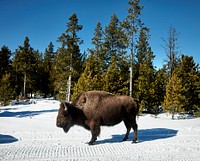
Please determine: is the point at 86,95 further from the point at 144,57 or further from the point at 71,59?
the point at 71,59

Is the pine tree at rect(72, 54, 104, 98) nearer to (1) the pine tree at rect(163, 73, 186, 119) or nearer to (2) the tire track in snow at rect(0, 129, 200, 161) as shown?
(1) the pine tree at rect(163, 73, 186, 119)

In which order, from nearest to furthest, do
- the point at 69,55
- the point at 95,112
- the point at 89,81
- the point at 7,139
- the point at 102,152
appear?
1. the point at 102,152
2. the point at 95,112
3. the point at 7,139
4. the point at 89,81
5. the point at 69,55

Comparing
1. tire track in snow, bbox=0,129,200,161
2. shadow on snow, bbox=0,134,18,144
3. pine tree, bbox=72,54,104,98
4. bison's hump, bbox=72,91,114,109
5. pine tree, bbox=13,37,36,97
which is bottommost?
shadow on snow, bbox=0,134,18,144

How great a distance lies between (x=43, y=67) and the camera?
61.2 metres

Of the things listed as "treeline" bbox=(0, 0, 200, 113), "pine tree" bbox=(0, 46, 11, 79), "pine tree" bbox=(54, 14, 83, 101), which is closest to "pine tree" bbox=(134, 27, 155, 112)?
"treeline" bbox=(0, 0, 200, 113)

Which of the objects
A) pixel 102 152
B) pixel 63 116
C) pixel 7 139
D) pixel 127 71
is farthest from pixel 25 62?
pixel 102 152

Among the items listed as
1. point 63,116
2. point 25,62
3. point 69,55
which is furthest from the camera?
point 25,62

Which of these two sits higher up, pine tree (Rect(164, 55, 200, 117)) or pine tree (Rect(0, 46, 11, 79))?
pine tree (Rect(0, 46, 11, 79))

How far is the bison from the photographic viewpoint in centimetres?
888

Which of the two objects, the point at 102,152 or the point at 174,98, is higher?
the point at 174,98

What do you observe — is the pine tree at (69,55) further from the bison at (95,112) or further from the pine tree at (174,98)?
the bison at (95,112)

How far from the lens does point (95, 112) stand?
915cm

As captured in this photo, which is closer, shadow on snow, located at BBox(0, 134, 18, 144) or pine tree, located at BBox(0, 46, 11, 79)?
shadow on snow, located at BBox(0, 134, 18, 144)

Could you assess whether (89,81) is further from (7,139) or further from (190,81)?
(7,139)
